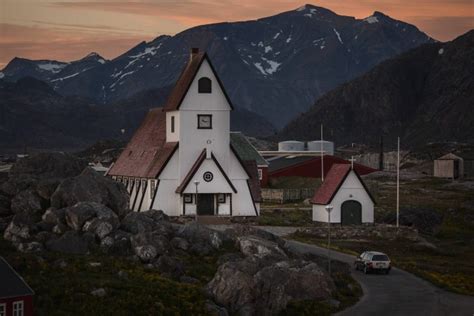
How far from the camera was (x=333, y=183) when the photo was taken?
76250 mm

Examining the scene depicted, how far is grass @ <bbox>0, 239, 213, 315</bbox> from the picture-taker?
3878 centimetres

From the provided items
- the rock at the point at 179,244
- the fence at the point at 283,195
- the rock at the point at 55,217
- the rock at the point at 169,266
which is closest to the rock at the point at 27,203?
the rock at the point at 55,217

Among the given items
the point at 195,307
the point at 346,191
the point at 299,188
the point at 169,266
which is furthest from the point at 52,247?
the point at 299,188

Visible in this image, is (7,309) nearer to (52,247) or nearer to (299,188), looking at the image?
(52,247)

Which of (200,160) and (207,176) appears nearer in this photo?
(200,160)

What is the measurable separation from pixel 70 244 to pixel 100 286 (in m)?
7.78

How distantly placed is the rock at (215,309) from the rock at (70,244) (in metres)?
9.26

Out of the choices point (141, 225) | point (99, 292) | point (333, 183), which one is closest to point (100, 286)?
point (99, 292)

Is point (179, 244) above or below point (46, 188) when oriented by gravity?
below

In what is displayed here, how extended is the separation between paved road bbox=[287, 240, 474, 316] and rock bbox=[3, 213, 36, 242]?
15165 millimetres

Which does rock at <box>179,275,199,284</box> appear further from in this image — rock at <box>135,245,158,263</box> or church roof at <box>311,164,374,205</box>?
church roof at <box>311,164,374,205</box>

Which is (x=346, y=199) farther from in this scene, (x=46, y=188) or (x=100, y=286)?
(x=100, y=286)

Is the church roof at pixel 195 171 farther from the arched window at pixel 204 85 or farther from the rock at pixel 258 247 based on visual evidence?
the rock at pixel 258 247

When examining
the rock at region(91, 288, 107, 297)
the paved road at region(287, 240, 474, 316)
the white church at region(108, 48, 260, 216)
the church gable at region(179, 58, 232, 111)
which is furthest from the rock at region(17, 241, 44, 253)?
the church gable at region(179, 58, 232, 111)
